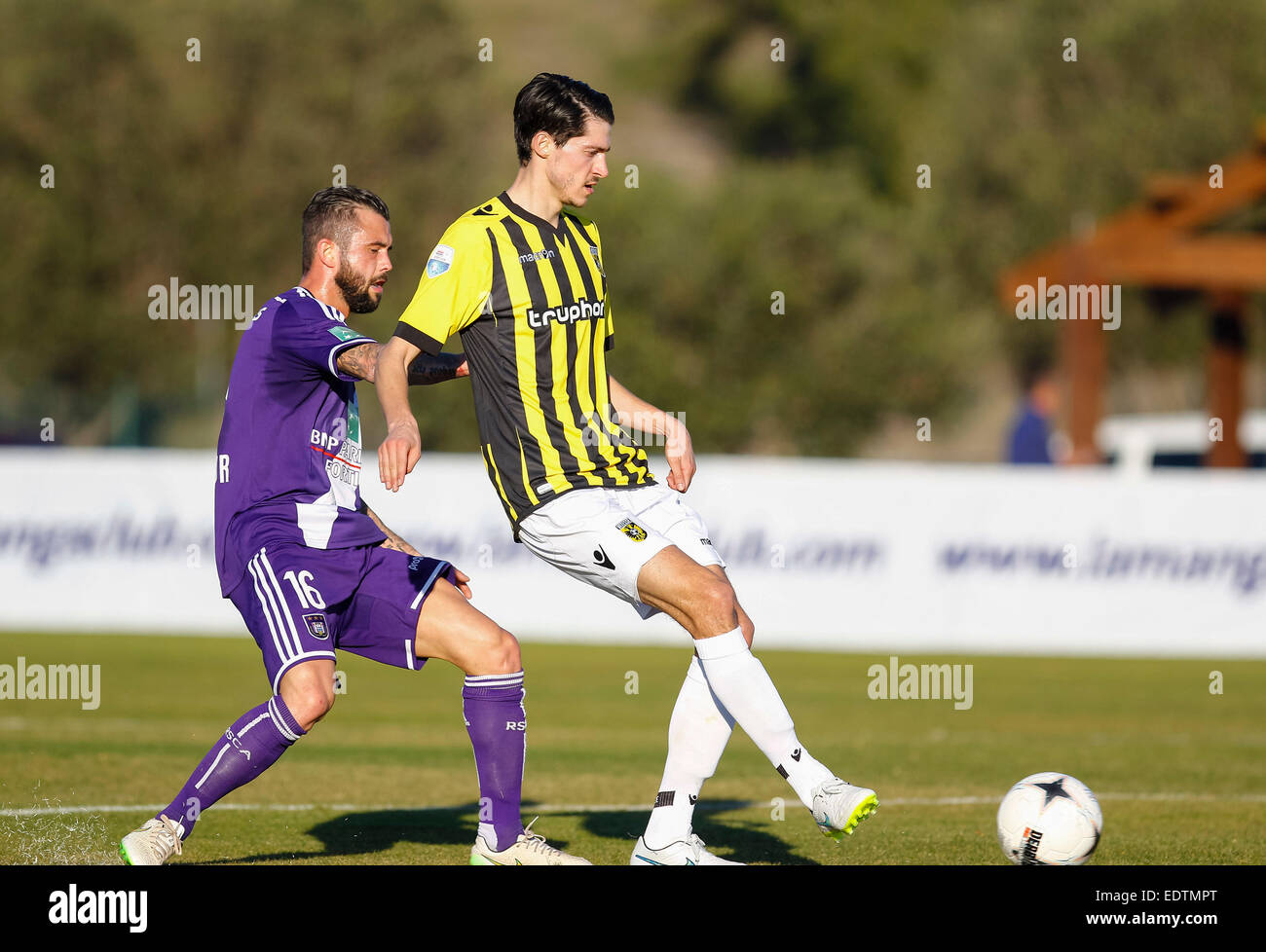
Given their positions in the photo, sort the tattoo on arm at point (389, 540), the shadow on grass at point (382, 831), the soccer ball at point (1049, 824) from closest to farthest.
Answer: the soccer ball at point (1049, 824) < the tattoo on arm at point (389, 540) < the shadow on grass at point (382, 831)

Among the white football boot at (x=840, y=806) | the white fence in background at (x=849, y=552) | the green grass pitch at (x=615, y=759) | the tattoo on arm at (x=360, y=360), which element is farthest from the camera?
the white fence in background at (x=849, y=552)

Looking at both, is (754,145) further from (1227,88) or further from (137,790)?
(137,790)

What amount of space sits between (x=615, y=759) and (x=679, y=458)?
3892mm

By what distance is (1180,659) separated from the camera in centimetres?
1594

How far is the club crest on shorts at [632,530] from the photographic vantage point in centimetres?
536

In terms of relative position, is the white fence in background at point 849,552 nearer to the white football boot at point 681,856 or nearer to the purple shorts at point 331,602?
the purple shorts at point 331,602

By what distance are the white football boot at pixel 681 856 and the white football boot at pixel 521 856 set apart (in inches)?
8.5

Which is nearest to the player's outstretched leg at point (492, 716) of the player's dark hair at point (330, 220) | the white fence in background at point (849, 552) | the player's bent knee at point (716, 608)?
the player's bent knee at point (716, 608)

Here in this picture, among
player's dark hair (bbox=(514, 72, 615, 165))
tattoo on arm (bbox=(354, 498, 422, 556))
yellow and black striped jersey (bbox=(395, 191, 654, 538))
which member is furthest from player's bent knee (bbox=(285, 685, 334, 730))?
player's dark hair (bbox=(514, 72, 615, 165))

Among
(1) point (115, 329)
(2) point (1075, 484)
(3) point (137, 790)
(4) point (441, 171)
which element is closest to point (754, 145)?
(4) point (441, 171)

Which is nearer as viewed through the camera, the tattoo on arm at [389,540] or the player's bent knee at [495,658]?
the player's bent knee at [495,658]

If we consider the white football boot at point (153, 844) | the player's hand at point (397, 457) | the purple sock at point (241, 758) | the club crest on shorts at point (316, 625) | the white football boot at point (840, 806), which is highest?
the player's hand at point (397, 457)

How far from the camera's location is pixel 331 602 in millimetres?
5453

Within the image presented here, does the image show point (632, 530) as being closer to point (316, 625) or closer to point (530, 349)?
point (530, 349)
